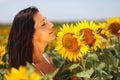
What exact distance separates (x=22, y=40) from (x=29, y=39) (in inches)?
1.0

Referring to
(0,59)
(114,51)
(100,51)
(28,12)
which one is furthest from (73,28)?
(0,59)

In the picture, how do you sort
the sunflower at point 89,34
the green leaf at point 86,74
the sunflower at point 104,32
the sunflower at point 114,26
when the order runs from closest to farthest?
1. the green leaf at point 86,74
2. the sunflower at point 89,34
3. the sunflower at point 104,32
4. the sunflower at point 114,26

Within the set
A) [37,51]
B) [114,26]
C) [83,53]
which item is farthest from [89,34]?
[114,26]

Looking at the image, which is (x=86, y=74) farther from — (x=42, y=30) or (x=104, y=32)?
(x=104, y=32)

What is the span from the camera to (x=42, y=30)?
146cm

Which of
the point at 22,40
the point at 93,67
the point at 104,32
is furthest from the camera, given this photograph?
the point at 104,32

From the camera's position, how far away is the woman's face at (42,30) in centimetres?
145

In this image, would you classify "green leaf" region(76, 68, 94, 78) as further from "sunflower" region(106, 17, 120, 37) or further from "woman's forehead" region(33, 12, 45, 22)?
"sunflower" region(106, 17, 120, 37)

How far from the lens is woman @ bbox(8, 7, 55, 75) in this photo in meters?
→ 1.44

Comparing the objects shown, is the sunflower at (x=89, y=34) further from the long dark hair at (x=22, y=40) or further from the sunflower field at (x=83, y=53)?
Answer: the long dark hair at (x=22, y=40)

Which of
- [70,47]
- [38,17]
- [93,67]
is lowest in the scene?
[93,67]

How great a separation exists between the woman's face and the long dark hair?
16 millimetres

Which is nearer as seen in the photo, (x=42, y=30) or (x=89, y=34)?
(x=42, y=30)

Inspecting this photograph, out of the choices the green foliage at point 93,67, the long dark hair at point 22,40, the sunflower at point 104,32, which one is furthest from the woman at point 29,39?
the sunflower at point 104,32
